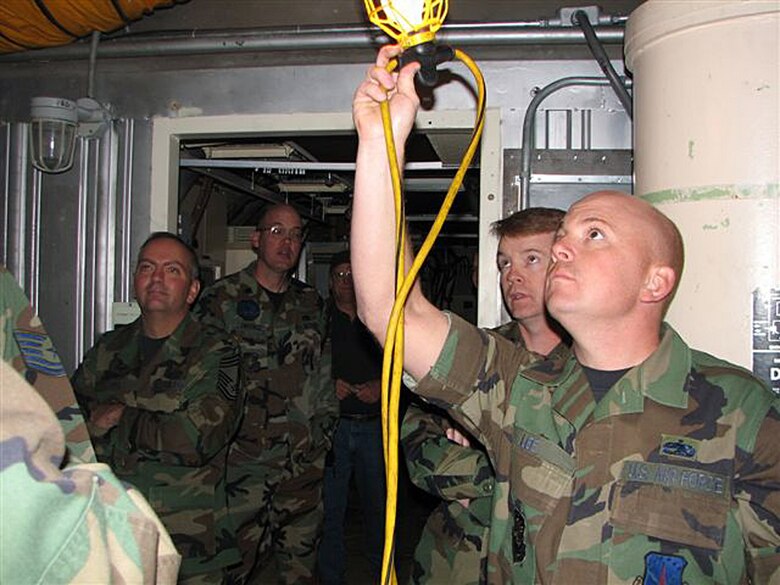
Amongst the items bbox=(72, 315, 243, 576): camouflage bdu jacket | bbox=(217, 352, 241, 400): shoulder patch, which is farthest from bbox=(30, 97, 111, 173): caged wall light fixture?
bbox=(217, 352, 241, 400): shoulder patch

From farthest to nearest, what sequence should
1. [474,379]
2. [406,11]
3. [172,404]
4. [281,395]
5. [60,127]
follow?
[281,395]
[60,127]
[172,404]
[474,379]
[406,11]

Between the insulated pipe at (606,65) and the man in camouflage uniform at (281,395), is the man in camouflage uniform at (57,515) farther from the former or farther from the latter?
the man in camouflage uniform at (281,395)

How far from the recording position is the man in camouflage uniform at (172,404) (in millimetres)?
2289

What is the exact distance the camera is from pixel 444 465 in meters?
1.82

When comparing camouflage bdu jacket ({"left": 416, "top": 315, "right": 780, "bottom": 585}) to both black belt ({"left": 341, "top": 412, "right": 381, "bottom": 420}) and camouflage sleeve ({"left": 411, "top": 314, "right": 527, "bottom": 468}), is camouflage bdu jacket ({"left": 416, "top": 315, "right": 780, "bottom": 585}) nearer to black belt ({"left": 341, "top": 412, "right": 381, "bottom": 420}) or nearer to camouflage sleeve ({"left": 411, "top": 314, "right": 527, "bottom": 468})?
camouflage sleeve ({"left": 411, "top": 314, "right": 527, "bottom": 468})

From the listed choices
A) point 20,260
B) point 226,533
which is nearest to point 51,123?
point 20,260

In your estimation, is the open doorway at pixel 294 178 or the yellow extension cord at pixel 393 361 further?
the open doorway at pixel 294 178

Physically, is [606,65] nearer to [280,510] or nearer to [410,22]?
[410,22]

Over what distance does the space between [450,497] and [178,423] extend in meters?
0.99

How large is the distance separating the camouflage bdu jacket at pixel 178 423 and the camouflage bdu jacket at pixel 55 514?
176 centimetres

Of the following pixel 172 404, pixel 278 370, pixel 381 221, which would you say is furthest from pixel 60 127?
pixel 381 221

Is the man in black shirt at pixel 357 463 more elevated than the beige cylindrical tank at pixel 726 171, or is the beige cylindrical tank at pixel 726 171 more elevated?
the beige cylindrical tank at pixel 726 171

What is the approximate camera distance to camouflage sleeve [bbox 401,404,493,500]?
176 cm

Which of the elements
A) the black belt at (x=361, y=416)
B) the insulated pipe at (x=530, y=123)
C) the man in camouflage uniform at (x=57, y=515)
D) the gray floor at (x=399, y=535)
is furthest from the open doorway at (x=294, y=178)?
the man in camouflage uniform at (x=57, y=515)
